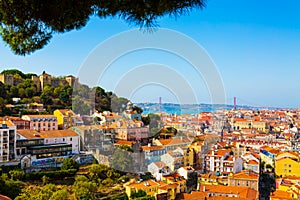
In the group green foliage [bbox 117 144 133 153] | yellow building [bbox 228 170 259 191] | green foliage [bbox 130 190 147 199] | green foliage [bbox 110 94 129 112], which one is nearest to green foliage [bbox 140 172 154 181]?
green foliage [bbox 117 144 133 153]

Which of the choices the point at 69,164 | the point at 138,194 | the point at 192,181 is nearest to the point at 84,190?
the point at 138,194

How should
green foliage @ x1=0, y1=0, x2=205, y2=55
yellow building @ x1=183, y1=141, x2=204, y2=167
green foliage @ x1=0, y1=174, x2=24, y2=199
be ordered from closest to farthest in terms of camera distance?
1. green foliage @ x1=0, y1=0, x2=205, y2=55
2. green foliage @ x1=0, y1=174, x2=24, y2=199
3. yellow building @ x1=183, y1=141, x2=204, y2=167

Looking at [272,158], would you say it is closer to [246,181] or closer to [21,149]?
[246,181]

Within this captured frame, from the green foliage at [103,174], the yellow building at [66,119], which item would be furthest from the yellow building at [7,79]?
the green foliage at [103,174]

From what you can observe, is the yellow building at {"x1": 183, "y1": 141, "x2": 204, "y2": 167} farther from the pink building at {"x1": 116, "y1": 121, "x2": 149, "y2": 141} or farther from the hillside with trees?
the hillside with trees

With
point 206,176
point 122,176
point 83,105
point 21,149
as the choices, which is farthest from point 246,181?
point 83,105
